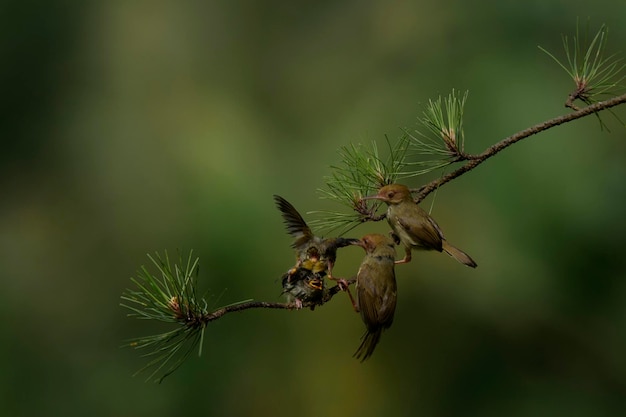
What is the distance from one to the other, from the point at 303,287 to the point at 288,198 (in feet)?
7.53

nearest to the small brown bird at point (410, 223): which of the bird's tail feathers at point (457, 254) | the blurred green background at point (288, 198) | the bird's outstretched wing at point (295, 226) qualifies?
the bird's tail feathers at point (457, 254)

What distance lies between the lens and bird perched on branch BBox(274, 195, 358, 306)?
0.94 m

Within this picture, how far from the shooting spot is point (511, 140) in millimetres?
1010

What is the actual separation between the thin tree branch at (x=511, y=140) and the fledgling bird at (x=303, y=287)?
0.19 m

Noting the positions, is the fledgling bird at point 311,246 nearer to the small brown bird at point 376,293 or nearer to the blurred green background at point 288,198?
the small brown bird at point 376,293

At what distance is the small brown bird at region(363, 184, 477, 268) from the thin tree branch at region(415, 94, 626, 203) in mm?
23

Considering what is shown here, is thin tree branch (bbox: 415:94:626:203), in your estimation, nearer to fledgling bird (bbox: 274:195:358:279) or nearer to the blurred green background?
fledgling bird (bbox: 274:195:358:279)

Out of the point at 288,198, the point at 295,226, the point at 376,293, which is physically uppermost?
the point at 288,198

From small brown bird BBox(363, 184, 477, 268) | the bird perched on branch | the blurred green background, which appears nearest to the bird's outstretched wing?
the bird perched on branch

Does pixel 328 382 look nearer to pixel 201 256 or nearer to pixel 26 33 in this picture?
pixel 201 256

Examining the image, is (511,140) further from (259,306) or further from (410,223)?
(259,306)

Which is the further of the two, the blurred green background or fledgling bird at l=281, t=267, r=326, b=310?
the blurred green background

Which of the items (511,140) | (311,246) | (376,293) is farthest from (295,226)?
(511,140)

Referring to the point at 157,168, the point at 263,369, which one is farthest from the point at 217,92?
the point at 263,369
